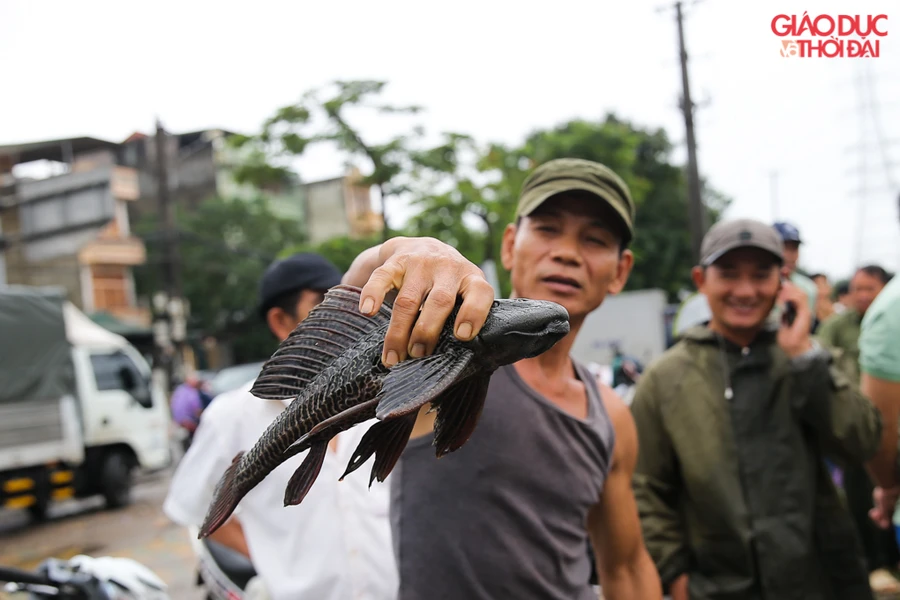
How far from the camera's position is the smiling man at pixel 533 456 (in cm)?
169

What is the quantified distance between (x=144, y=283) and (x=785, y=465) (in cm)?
3020

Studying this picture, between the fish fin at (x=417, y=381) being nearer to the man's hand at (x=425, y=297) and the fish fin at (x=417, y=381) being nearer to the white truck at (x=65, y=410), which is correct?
the man's hand at (x=425, y=297)

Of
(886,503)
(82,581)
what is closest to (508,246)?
(886,503)

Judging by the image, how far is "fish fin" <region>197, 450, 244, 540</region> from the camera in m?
1.00

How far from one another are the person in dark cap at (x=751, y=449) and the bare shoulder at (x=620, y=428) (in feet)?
2.20

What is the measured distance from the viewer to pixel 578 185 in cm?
184

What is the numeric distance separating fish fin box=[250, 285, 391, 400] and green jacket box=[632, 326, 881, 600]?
6.55 ft

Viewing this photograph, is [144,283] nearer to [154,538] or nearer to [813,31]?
[154,538]

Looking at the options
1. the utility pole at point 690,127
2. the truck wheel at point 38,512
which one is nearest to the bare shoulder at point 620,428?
the truck wheel at point 38,512

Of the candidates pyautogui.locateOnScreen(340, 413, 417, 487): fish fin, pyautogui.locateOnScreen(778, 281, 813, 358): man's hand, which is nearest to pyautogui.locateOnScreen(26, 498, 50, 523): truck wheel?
pyautogui.locateOnScreen(778, 281, 813, 358): man's hand

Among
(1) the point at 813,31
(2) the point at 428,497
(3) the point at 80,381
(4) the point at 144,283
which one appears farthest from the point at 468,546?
(4) the point at 144,283

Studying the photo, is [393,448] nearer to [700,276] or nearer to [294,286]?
[294,286]

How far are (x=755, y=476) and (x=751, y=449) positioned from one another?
0.31 feet

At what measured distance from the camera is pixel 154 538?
8.37 metres
